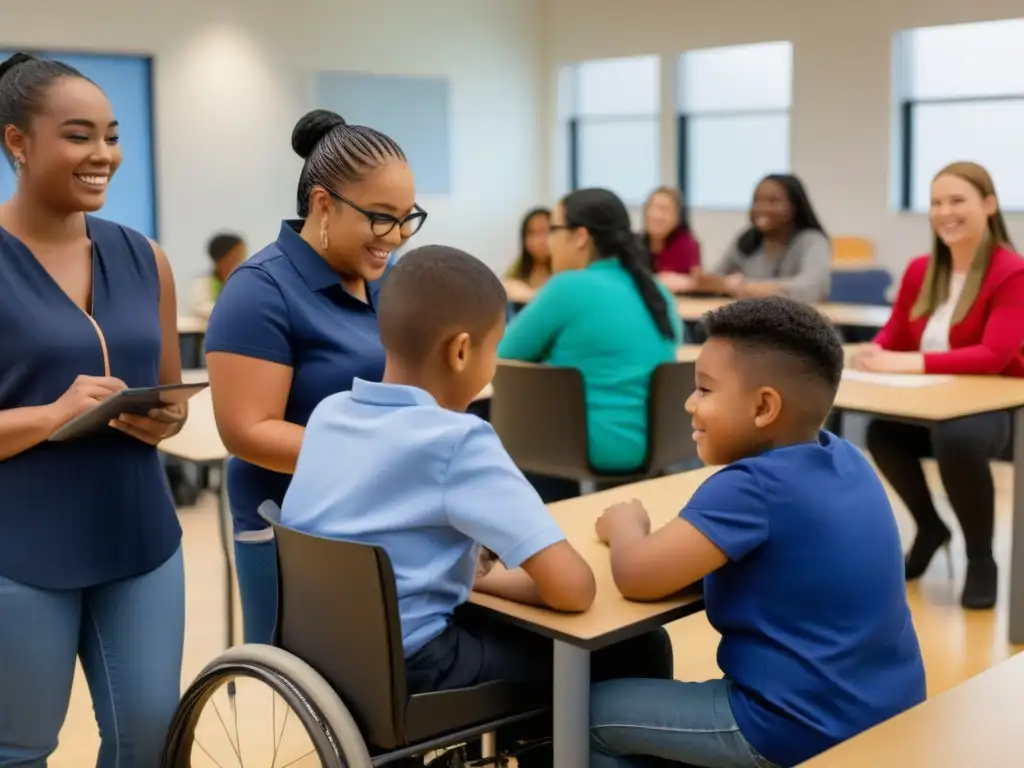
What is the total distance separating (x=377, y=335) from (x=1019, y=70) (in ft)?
23.4

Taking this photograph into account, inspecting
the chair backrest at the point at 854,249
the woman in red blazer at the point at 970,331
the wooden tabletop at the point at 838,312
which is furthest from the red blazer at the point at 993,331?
the chair backrest at the point at 854,249

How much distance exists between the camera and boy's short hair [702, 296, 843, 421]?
188 centimetres

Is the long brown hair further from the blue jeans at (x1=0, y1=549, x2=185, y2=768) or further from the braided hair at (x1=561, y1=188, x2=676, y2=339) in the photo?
the blue jeans at (x1=0, y1=549, x2=185, y2=768)

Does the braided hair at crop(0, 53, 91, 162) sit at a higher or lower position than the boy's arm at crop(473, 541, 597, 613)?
higher

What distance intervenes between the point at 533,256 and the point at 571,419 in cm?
283

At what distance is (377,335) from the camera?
2.10 metres

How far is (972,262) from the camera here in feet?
13.1

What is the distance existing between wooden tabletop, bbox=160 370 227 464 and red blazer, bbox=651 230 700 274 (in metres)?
3.53

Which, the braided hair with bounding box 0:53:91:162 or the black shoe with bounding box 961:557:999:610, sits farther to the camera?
the black shoe with bounding box 961:557:999:610

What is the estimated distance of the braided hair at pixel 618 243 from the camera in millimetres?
3764

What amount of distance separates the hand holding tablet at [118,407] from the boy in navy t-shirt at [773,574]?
695mm

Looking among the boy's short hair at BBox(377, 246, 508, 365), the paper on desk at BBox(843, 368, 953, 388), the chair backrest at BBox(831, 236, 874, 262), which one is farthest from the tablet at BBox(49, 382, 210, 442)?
the chair backrest at BBox(831, 236, 874, 262)

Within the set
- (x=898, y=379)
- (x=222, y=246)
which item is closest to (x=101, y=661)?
(x=898, y=379)

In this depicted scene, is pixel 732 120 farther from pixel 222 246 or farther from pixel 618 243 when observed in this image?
pixel 618 243
